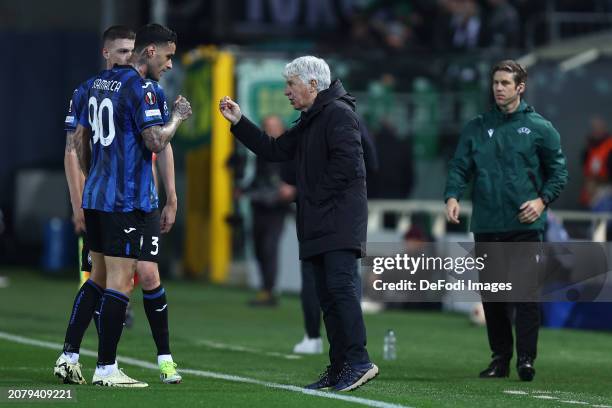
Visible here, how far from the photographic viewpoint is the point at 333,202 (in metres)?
9.40

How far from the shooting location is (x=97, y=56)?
3044cm

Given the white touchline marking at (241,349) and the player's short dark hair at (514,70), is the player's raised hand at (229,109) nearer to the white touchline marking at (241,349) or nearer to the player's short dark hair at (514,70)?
the player's short dark hair at (514,70)

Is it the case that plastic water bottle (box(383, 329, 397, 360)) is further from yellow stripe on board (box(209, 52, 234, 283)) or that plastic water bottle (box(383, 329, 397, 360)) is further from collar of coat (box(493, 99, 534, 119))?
yellow stripe on board (box(209, 52, 234, 283))

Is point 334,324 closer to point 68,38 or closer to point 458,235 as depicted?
point 458,235

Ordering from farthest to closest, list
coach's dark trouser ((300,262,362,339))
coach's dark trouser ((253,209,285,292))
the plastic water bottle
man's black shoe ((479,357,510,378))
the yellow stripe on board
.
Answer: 1. the yellow stripe on board
2. coach's dark trouser ((253,209,285,292))
3. coach's dark trouser ((300,262,362,339))
4. the plastic water bottle
5. man's black shoe ((479,357,510,378))

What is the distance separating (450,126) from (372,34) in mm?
3021

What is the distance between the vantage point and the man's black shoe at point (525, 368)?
10.6m

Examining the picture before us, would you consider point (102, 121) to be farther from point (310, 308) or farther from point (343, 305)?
point (310, 308)

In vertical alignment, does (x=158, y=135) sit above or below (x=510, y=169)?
above

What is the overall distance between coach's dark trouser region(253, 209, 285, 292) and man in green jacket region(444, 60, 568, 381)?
7869mm

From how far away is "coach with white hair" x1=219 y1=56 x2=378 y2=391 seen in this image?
370 inches

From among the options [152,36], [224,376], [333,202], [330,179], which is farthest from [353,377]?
[152,36]

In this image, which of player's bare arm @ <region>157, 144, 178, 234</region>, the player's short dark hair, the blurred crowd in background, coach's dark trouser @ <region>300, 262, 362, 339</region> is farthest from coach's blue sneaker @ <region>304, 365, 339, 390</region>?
the blurred crowd in background

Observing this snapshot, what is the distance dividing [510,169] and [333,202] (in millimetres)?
1859
